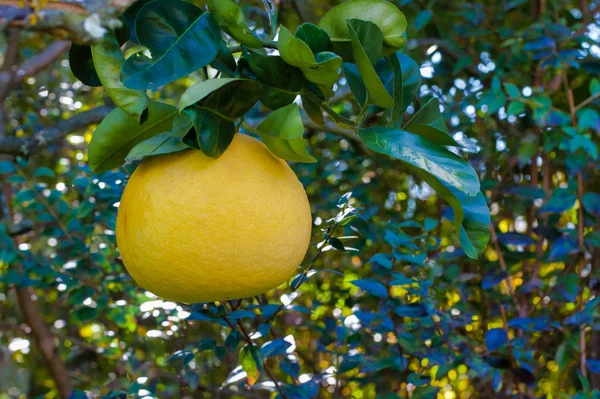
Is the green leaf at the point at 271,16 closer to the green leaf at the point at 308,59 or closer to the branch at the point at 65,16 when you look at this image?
the green leaf at the point at 308,59

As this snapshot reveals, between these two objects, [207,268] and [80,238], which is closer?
[207,268]

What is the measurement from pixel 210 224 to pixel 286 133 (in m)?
0.11

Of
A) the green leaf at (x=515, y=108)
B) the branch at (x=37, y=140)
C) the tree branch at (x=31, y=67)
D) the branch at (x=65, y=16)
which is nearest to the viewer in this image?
the branch at (x=65, y=16)

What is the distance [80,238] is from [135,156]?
100 centimetres

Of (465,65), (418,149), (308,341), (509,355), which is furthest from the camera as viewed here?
(308,341)

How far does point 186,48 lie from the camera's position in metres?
0.55

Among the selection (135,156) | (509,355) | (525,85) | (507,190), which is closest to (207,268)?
(135,156)

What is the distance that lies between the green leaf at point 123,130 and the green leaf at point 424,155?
0.21 metres

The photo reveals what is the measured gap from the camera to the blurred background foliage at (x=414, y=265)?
1.14 m

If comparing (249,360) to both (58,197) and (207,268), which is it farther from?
(58,197)

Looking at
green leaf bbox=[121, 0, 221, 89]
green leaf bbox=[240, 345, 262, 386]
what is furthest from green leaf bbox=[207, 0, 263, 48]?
green leaf bbox=[240, 345, 262, 386]

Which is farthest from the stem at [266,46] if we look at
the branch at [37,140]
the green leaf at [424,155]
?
the branch at [37,140]

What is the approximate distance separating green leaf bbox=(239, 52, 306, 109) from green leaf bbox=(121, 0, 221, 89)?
0.04 meters

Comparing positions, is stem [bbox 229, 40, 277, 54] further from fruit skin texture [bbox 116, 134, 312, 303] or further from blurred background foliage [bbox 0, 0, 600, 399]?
blurred background foliage [bbox 0, 0, 600, 399]
